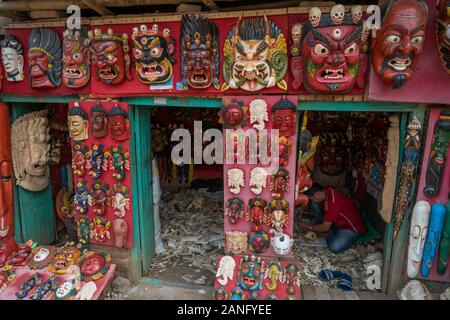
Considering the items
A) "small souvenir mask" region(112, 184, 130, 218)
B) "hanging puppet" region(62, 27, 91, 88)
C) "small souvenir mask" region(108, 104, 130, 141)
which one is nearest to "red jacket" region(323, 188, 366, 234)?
"small souvenir mask" region(112, 184, 130, 218)

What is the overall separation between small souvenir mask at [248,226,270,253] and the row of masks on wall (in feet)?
5.71

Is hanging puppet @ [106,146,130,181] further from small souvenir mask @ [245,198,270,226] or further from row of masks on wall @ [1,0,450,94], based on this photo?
small souvenir mask @ [245,198,270,226]

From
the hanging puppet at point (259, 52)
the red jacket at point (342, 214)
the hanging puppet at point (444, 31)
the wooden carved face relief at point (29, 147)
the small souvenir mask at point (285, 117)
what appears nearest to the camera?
the hanging puppet at point (444, 31)

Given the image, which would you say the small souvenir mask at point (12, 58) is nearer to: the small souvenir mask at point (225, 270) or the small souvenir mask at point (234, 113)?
the small souvenir mask at point (234, 113)

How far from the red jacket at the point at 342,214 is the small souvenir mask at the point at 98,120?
12.0 feet

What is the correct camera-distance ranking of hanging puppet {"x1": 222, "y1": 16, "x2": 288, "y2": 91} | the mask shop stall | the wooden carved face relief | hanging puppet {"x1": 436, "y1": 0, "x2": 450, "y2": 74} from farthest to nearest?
the wooden carved face relief, hanging puppet {"x1": 222, "y1": 16, "x2": 288, "y2": 91}, the mask shop stall, hanging puppet {"x1": 436, "y1": 0, "x2": 450, "y2": 74}

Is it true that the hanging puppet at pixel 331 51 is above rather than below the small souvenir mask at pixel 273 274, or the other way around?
above

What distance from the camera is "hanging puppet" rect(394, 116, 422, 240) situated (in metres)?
3.52

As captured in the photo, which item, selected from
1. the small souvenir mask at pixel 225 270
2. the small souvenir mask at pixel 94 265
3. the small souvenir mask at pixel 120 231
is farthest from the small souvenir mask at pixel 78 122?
the small souvenir mask at pixel 225 270

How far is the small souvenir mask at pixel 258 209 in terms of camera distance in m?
3.99

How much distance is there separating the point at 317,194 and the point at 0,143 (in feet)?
16.3

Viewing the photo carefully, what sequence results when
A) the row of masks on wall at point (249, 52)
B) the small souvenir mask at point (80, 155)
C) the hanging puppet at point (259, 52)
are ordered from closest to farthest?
the row of masks on wall at point (249, 52), the hanging puppet at point (259, 52), the small souvenir mask at point (80, 155)

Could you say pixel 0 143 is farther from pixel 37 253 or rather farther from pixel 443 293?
pixel 443 293

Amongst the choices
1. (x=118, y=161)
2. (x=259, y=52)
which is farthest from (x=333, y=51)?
(x=118, y=161)
